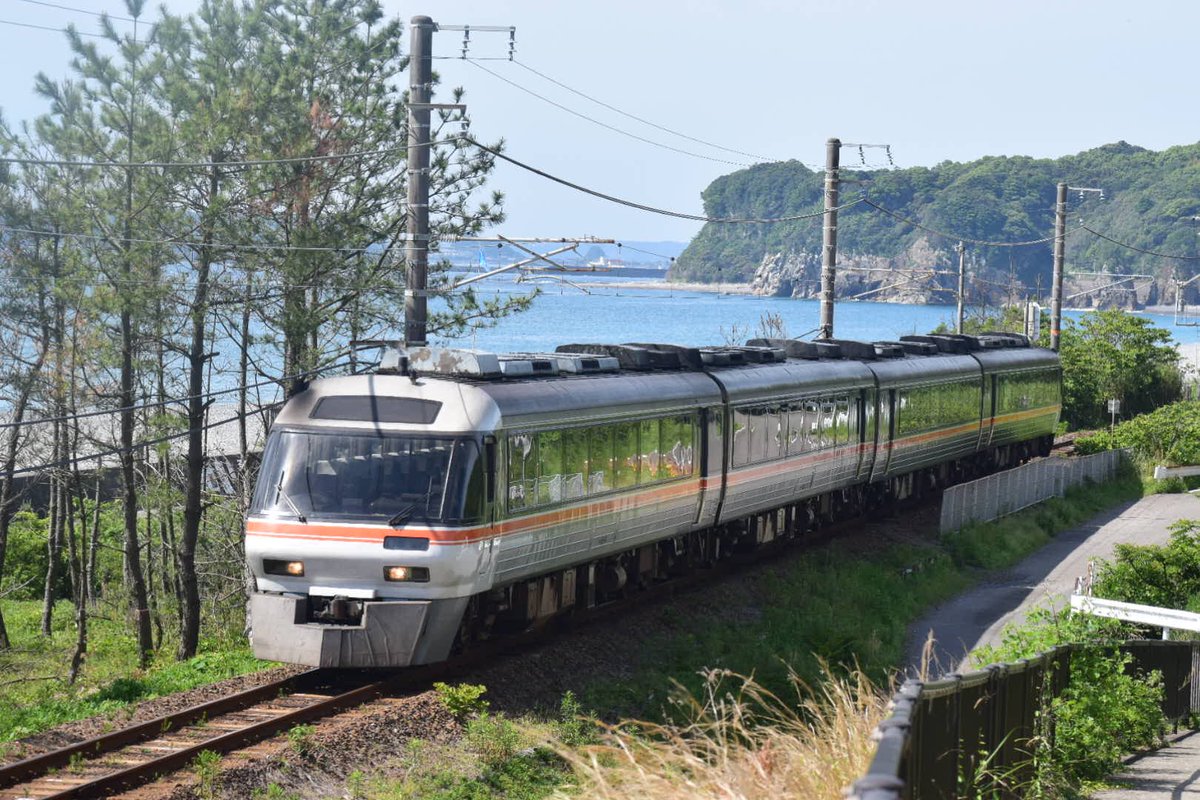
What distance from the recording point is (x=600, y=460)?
661 inches

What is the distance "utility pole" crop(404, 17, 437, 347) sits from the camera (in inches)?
659

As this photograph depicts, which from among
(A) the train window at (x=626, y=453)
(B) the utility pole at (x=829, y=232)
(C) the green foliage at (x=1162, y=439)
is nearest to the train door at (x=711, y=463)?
(A) the train window at (x=626, y=453)

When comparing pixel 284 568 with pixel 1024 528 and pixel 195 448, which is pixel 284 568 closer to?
pixel 195 448

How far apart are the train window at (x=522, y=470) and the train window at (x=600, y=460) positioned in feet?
4.53

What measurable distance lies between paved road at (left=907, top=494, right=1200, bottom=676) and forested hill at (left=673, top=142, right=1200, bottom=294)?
95.7m

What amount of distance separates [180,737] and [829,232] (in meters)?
18.1

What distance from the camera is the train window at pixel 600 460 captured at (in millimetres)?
16572

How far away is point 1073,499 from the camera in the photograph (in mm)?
33094

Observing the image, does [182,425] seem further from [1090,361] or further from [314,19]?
[1090,361]

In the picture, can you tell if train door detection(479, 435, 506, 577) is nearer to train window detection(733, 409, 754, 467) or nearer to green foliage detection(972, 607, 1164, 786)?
green foliage detection(972, 607, 1164, 786)

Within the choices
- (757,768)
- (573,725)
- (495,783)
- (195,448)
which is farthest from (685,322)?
(757,768)

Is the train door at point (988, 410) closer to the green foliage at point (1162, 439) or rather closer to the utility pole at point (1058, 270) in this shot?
the green foliage at point (1162, 439)

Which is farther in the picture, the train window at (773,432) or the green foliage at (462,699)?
the train window at (773,432)

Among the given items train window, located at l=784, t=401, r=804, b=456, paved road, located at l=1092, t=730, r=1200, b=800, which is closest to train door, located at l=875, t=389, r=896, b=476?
train window, located at l=784, t=401, r=804, b=456
